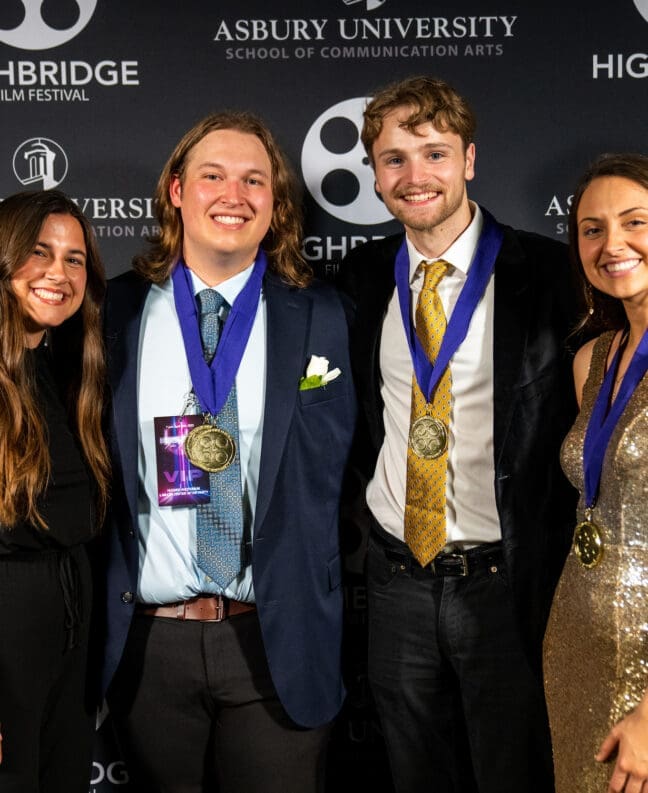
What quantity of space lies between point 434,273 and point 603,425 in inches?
34.6

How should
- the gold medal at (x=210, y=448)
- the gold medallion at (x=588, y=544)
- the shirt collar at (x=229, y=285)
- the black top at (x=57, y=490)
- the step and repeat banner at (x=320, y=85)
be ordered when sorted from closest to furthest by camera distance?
the gold medallion at (x=588, y=544) < the black top at (x=57, y=490) < the gold medal at (x=210, y=448) < the shirt collar at (x=229, y=285) < the step and repeat banner at (x=320, y=85)

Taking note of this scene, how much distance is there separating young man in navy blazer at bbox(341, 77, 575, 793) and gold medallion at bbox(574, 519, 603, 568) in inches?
18.2

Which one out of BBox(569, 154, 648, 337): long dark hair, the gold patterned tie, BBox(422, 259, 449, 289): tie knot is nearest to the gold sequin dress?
BBox(569, 154, 648, 337): long dark hair

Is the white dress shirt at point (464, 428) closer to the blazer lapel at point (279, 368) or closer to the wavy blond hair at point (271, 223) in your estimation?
the blazer lapel at point (279, 368)

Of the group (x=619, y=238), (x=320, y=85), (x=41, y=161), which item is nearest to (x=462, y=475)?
(x=619, y=238)

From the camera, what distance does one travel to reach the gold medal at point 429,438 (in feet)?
9.36

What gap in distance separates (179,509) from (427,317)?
99cm

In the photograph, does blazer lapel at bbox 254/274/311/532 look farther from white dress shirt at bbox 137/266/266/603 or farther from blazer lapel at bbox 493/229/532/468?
blazer lapel at bbox 493/229/532/468

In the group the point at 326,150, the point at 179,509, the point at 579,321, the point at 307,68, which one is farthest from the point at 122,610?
the point at 307,68

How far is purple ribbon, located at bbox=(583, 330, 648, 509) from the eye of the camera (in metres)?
2.32

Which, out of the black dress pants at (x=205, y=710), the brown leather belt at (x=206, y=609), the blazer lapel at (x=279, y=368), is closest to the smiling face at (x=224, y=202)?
the blazer lapel at (x=279, y=368)

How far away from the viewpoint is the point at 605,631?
7.34 ft

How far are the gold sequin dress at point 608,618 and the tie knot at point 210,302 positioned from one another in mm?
1263

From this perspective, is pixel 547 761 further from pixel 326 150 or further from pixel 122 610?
pixel 326 150
